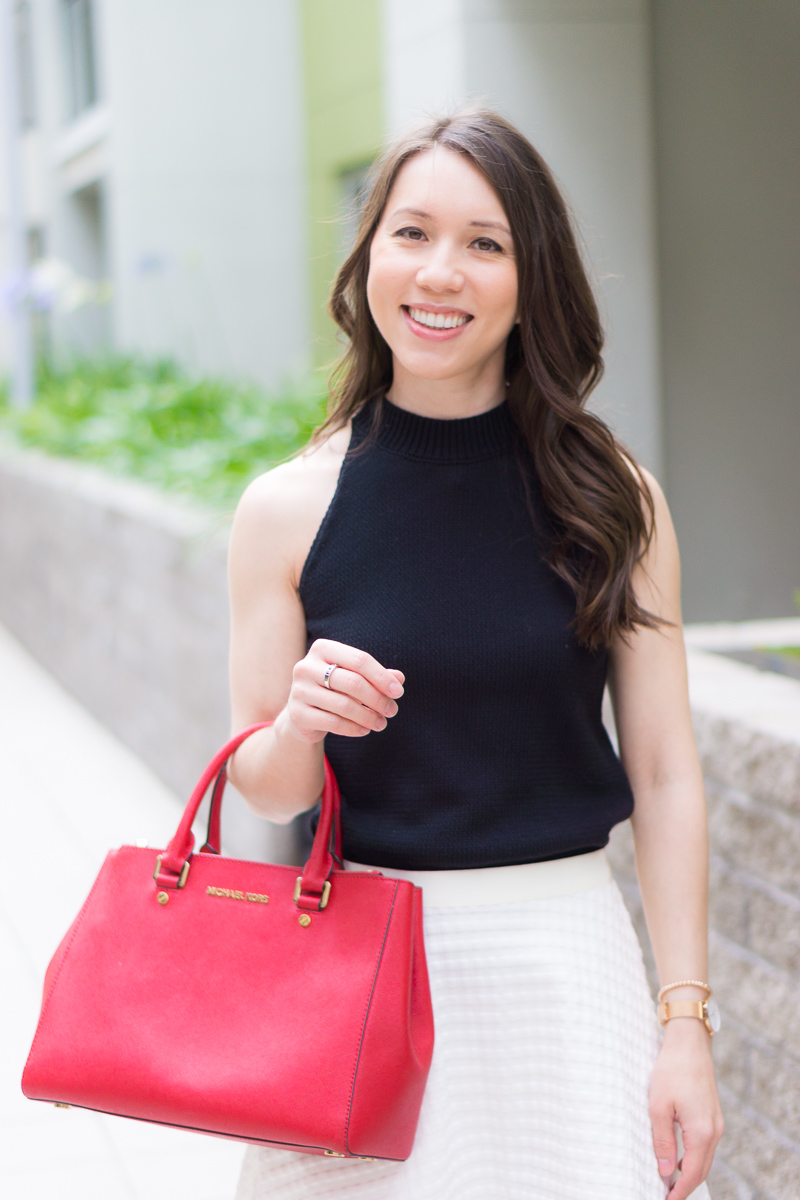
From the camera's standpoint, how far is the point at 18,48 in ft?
57.8

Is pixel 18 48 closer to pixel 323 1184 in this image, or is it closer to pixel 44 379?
pixel 44 379

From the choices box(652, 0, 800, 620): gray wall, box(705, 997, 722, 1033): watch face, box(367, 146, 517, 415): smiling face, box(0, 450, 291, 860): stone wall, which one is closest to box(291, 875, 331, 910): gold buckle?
box(705, 997, 722, 1033): watch face

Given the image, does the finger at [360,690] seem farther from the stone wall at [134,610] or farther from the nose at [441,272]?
the stone wall at [134,610]

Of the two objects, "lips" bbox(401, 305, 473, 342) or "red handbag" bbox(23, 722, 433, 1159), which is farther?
"lips" bbox(401, 305, 473, 342)

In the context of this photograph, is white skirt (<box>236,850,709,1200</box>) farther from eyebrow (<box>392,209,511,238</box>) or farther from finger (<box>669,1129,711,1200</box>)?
eyebrow (<box>392,209,511,238</box>)

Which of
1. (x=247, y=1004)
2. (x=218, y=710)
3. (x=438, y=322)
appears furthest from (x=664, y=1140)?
(x=218, y=710)

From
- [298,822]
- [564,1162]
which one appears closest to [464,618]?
[564,1162]

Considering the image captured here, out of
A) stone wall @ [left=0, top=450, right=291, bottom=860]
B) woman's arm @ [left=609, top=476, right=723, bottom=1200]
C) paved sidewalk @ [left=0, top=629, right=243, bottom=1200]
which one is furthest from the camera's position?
stone wall @ [left=0, top=450, right=291, bottom=860]

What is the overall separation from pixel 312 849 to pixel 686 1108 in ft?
1.76

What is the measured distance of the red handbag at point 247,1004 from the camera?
1351 millimetres

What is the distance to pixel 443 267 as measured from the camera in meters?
1.51

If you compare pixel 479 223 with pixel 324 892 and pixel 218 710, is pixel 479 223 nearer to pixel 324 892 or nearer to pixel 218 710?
pixel 324 892

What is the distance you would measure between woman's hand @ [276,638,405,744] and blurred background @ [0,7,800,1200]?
0.76 metres

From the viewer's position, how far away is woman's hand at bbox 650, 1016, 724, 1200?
1.50 meters
